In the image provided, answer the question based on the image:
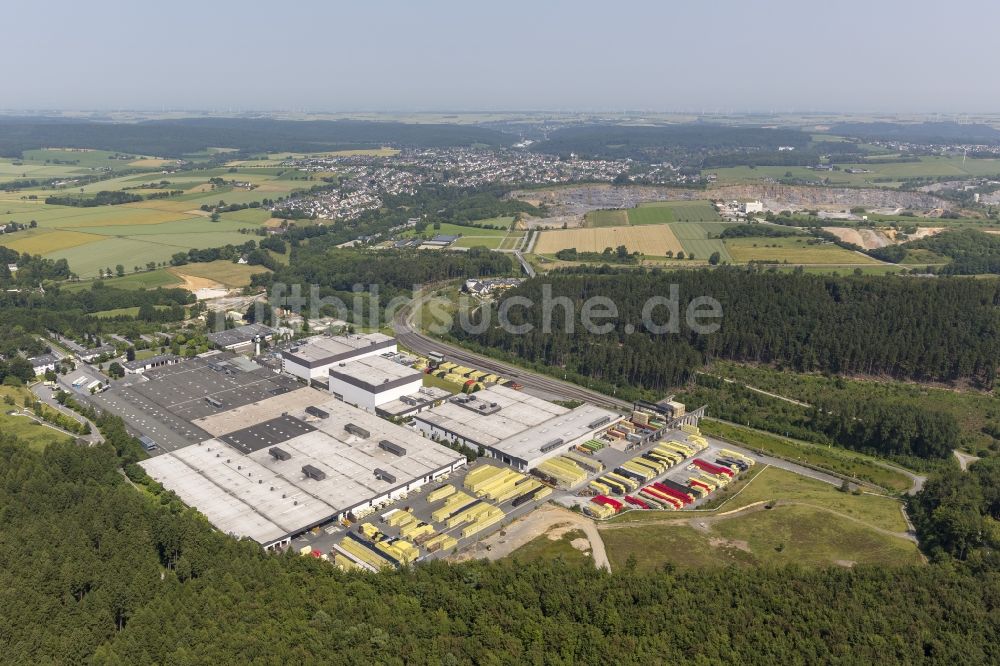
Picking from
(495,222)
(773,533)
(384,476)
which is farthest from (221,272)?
(773,533)

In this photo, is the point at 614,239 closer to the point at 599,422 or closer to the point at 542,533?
the point at 599,422

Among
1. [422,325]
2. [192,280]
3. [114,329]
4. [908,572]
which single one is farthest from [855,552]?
[192,280]

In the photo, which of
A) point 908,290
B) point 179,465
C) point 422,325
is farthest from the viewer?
point 422,325

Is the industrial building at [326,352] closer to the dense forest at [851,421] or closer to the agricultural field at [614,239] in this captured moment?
the dense forest at [851,421]

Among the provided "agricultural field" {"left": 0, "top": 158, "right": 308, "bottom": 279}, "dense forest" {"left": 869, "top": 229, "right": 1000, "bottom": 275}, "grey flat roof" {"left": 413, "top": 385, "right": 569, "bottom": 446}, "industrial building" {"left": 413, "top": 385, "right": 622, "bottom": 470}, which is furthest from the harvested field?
"dense forest" {"left": 869, "top": 229, "right": 1000, "bottom": 275}

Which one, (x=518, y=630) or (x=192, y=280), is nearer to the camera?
(x=518, y=630)

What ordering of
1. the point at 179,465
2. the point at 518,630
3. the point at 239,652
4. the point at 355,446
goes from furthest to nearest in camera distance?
the point at 355,446 < the point at 179,465 < the point at 518,630 < the point at 239,652

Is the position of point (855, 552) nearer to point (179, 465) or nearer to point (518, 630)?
point (518, 630)

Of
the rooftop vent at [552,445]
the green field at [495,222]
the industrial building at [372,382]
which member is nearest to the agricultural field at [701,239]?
the green field at [495,222]
